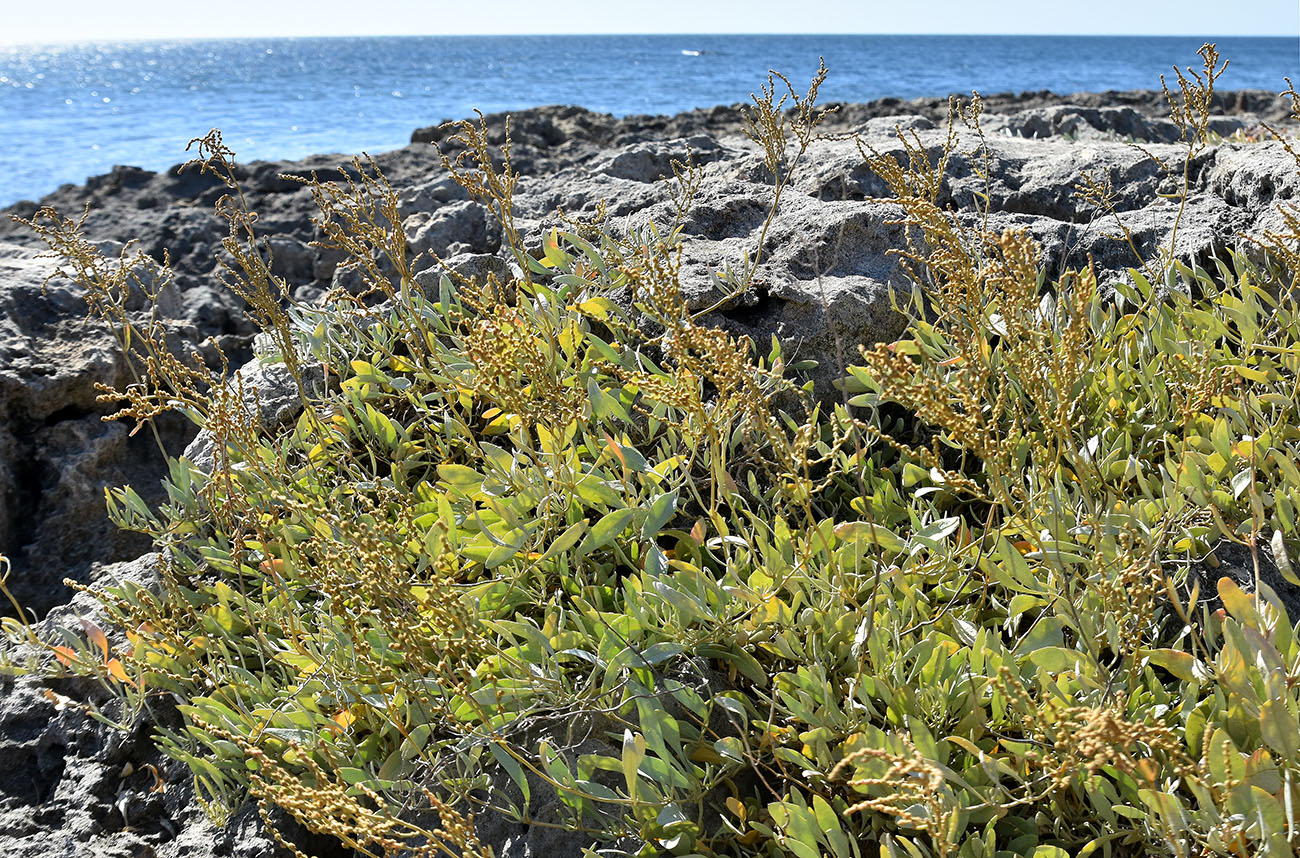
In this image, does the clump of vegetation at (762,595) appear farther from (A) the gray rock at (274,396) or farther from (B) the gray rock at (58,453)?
(B) the gray rock at (58,453)

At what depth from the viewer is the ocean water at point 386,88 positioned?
24.9 metres

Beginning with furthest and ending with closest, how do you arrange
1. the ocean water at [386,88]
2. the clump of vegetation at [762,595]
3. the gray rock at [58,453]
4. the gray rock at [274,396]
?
the ocean water at [386,88] < the gray rock at [58,453] < the gray rock at [274,396] < the clump of vegetation at [762,595]

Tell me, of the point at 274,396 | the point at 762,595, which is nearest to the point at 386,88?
the point at 274,396

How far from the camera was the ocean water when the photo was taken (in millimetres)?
24906

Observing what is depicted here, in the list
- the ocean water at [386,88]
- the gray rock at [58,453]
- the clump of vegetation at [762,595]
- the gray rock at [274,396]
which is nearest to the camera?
the clump of vegetation at [762,595]

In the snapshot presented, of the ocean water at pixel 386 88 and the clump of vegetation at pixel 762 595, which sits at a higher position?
the ocean water at pixel 386 88

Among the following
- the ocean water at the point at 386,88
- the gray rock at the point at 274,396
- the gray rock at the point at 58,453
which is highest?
the ocean water at the point at 386,88

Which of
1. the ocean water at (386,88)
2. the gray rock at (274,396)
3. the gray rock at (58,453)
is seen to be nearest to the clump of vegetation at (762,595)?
the gray rock at (274,396)

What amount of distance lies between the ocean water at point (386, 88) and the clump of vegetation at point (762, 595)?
6062mm

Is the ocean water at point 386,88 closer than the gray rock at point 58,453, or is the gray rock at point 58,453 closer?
the gray rock at point 58,453

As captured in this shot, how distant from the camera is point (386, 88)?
53312 millimetres

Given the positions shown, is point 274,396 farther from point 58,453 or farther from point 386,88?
point 386,88

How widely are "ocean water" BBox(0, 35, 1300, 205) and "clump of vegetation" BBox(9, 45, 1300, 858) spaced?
6.06m

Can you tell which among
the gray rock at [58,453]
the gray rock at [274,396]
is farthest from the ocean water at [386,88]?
the gray rock at [274,396]
